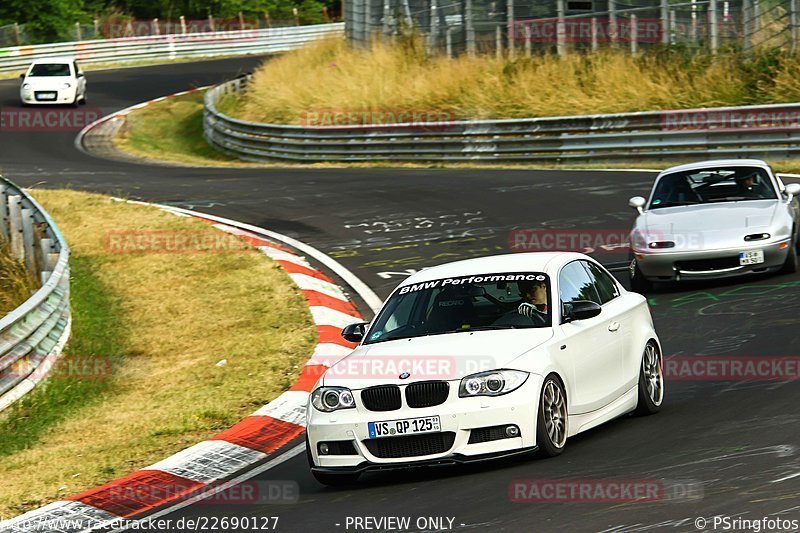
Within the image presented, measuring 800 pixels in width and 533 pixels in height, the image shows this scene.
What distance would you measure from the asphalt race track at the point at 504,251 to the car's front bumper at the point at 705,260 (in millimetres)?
229

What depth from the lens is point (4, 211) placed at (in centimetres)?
1727

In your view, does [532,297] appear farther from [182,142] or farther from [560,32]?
[182,142]

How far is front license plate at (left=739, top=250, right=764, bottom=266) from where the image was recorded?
46.7 ft

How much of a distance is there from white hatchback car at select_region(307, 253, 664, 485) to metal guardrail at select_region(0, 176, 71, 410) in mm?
3839

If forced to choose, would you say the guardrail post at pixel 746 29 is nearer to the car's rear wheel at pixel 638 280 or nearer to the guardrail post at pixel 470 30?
the guardrail post at pixel 470 30

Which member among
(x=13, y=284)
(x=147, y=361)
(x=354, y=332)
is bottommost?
(x=147, y=361)

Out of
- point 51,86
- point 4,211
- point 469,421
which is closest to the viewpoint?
point 469,421

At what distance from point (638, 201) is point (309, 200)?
9.35m

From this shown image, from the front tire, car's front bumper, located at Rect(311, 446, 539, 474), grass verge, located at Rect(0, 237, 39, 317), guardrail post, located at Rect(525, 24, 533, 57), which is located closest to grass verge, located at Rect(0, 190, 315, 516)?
grass verge, located at Rect(0, 237, 39, 317)

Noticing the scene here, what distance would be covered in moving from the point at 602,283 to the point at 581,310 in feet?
3.71

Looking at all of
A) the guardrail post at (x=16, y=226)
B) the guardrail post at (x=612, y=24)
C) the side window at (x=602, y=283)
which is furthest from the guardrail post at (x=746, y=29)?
the side window at (x=602, y=283)

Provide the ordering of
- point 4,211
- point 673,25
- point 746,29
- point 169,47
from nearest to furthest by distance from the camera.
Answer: point 4,211 → point 746,29 → point 673,25 → point 169,47

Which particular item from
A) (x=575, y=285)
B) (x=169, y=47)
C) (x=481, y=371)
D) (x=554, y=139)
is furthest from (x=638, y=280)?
(x=169, y=47)

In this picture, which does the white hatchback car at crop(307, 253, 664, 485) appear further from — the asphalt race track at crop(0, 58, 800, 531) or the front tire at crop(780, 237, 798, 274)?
the front tire at crop(780, 237, 798, 274)
